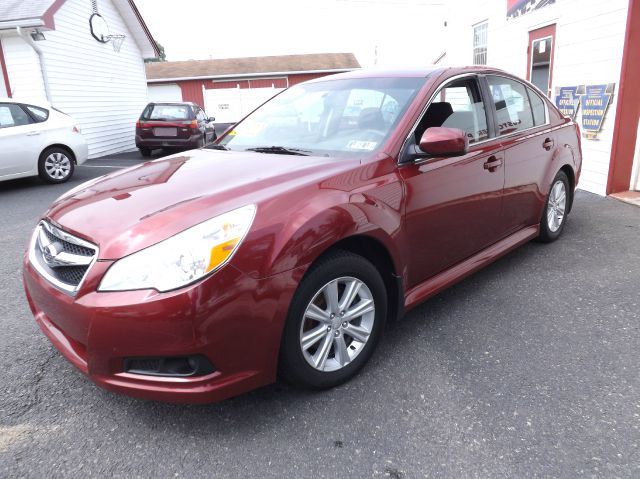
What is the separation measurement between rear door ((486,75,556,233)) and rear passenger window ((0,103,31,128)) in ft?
24.8

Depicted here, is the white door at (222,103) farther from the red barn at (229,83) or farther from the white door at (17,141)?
the white door at (17,141)

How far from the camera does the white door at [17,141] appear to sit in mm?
7980

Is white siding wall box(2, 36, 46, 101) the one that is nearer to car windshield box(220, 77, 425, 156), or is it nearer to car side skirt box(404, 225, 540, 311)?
car windshield box(220, 77, 425, 156)

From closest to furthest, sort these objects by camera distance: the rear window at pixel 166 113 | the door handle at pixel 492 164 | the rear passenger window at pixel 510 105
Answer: the door handle at pixel 492 164
the rear passenger window at pixel 510 105
the rear window at pixel 166 113

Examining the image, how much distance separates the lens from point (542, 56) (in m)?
8.40

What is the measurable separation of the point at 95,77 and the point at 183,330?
14392 millimetres

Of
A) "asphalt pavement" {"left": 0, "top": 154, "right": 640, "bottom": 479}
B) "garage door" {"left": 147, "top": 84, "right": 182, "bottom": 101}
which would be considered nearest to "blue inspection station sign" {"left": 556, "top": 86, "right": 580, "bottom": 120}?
"asphalt pavement" {"left": 0, "top": 154, "right": 640, "bottom": 479}

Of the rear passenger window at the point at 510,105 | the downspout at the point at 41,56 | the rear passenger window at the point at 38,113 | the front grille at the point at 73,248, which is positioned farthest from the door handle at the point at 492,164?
the downspout at the point at 41,56

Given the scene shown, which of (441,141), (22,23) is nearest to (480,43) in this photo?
(441,141)

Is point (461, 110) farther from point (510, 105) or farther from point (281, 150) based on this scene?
point (281, 150)

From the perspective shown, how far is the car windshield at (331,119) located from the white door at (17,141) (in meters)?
6.03

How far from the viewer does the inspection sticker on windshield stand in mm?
2863

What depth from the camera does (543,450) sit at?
6.98 feet

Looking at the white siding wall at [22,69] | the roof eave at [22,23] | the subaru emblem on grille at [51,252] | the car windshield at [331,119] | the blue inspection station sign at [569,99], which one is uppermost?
the roof eave at [22,23]
